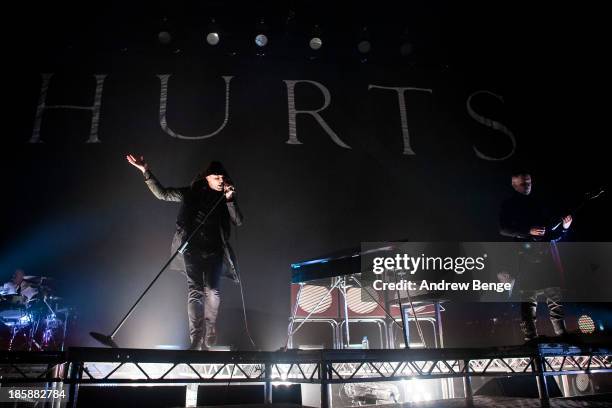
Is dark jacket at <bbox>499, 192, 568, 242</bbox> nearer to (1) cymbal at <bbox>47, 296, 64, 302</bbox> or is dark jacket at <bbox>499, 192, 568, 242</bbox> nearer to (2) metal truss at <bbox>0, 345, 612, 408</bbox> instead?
(2) metal truss at <bbox>0, 345, 612, 408</bbox>

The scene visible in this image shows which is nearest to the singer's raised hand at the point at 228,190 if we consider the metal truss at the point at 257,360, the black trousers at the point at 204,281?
the black trousers at the point at 204,281

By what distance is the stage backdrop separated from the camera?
516cm

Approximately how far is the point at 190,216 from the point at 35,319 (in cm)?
267

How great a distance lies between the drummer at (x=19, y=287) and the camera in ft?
15.3

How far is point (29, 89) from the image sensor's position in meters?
5.66

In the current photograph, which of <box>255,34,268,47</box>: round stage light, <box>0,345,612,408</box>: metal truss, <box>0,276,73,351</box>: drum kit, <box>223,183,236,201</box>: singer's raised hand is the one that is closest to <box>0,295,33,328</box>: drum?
<box>0,276,73,351</box>: drum kit

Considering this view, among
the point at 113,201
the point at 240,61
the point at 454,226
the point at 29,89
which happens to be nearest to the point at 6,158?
the point at 29,89

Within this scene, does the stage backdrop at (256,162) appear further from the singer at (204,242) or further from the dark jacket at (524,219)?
the dark jacket at (524,219)

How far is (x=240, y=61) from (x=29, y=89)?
111 inches

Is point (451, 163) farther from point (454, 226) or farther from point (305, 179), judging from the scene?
A: point (305, 179)

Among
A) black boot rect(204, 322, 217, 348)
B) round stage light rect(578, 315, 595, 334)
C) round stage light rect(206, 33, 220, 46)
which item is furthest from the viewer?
round stage light rect(206, 33, 220, 46)

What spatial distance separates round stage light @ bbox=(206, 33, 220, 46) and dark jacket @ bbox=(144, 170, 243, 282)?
327 cm

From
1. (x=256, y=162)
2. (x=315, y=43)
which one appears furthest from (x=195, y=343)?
(x=315, y=43)

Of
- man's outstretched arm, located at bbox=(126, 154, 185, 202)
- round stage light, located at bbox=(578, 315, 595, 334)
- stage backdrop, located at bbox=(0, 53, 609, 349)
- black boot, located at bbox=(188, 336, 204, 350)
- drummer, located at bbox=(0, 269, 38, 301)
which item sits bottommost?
black boot, located at bbox=(188, 336, 204, 350)
